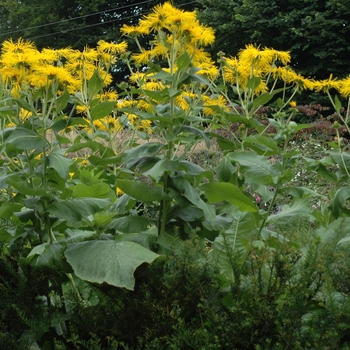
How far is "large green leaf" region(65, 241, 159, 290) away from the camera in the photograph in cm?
202

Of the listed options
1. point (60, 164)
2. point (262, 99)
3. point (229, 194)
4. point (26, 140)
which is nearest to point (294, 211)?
point (229, 194)

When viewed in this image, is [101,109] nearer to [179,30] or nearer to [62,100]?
[62,100]

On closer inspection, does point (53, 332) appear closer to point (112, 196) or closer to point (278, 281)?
point (112, 196)

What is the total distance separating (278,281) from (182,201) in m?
0.68

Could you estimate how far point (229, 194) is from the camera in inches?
96.4

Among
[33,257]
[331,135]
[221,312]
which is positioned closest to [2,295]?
[33,257]

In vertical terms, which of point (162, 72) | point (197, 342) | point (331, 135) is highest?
point (162, 72)

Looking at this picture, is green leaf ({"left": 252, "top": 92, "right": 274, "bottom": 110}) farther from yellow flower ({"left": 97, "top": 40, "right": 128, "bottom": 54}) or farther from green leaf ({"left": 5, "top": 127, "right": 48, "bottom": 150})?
green leaf ({"left": 5, "top": 127, "right": 48, "bottom": 150})

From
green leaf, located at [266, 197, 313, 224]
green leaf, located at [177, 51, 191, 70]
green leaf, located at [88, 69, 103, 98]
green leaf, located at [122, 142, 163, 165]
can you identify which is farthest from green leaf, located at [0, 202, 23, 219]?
green leaf, located at [266, 197, 313, 224]

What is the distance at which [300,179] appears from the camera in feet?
27.3

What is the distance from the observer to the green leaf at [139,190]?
2.48 metres

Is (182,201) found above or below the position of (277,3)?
above

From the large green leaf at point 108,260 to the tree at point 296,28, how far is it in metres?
13.7

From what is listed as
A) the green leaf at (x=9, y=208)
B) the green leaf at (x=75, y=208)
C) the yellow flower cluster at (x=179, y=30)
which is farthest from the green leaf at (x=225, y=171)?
the green leaf at (x=9, y=208)
